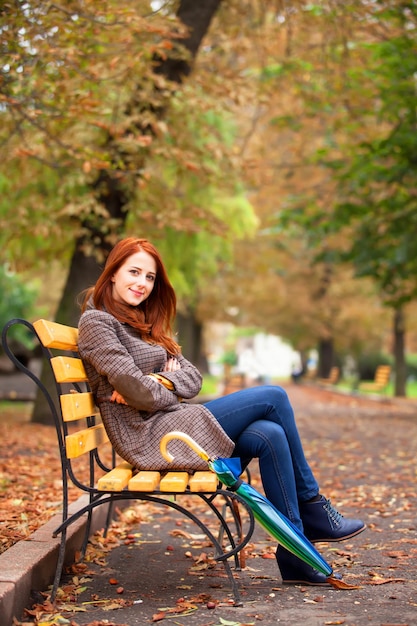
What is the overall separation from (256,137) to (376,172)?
10.1 meters

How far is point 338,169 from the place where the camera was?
1616 cm

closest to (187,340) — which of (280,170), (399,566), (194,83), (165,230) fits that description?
(280,170)

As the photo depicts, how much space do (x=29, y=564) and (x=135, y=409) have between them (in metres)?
0.87

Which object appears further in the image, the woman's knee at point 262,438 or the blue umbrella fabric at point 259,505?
the woman's knee at point 262,438

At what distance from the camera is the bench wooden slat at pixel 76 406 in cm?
381

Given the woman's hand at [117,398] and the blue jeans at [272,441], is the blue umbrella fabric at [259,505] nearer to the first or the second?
the blue jeans at [272,441]

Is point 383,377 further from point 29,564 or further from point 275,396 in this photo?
point 29,564

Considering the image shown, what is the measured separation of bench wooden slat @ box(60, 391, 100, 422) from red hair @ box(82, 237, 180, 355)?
450 millimetres

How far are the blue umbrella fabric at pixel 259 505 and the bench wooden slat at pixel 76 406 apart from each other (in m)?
0.44

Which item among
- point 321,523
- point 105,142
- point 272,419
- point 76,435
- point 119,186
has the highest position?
point 105,142

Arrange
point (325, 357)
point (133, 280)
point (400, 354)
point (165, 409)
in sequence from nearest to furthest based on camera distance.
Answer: point (165, 409) → point (133, 280) → point (400, 354) → point (325, 357)

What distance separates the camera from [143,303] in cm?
461

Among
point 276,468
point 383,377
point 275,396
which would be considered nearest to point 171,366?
point 275,396

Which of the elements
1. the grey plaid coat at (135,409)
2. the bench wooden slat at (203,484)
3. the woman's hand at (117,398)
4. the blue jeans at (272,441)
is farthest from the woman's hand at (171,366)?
the bench wooden slat at (203,484)
